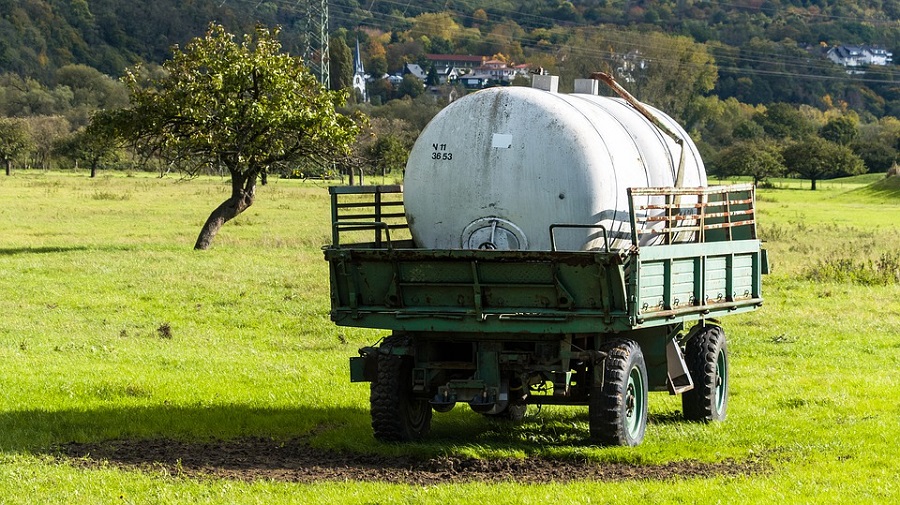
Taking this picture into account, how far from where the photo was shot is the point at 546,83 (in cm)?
1259

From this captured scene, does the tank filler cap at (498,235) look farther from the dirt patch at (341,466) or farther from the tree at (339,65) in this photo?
the tree at (339,65)

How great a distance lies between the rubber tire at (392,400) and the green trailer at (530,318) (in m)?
0.01

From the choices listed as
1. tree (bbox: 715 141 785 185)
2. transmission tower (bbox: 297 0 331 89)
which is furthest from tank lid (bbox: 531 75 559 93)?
tree (bbox: 715 141 785 185)

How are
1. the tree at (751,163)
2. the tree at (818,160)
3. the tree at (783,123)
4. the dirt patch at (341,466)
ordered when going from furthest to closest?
the tree at (783,123)
the tree at (818,160)
the tree at (751,163)
the dirt patch at (341,466)

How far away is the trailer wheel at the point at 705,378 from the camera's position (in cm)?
1296

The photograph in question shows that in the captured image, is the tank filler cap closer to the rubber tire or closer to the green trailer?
the green trailer

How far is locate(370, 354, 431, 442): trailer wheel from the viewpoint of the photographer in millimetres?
11602

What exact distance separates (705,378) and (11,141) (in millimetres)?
82539

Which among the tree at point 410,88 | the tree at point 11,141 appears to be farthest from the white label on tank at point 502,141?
the tree at point 410,88

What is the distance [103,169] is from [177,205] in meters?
50.1

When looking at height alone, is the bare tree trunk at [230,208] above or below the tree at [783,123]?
below

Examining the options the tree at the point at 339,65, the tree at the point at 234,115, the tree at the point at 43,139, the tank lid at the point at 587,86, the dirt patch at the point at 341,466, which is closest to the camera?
the dirt patch at the point at 341,466

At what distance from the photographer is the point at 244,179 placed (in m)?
34.7

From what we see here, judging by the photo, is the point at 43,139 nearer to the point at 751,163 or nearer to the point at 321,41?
the point at 321,41
